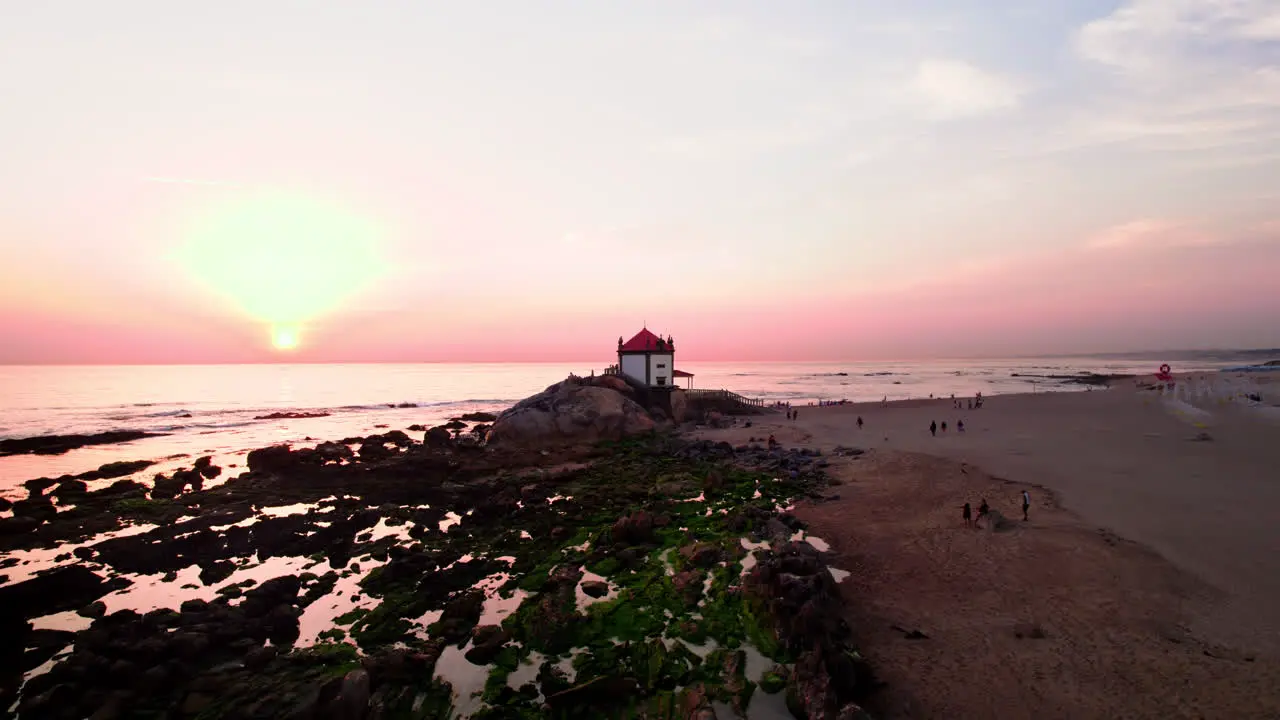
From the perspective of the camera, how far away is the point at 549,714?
36.2ft

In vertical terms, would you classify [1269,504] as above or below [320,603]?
above

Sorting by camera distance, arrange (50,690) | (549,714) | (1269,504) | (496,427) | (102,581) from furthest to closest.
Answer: (496,427) < (1269,504) < (102,581) < (50,690) < (549,714)

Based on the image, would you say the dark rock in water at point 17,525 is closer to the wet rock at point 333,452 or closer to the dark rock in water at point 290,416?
the wet rock at point 333,452

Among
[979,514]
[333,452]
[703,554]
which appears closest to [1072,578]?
[979,514]

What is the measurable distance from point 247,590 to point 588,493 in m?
15.5

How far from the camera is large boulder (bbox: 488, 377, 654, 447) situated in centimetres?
4616

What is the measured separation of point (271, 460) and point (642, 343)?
109 feet

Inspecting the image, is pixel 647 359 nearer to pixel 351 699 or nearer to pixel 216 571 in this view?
pixel 216 571

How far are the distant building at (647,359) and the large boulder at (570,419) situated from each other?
5242 millimetres

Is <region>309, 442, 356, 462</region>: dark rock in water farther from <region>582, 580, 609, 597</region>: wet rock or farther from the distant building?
<region>582, 580, 609, 597</region>: wet rock

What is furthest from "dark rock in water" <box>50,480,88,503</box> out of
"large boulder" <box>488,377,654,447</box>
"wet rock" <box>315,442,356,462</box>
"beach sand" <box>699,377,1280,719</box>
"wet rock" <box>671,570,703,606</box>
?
"beach sand" <box>699,377,1280,719</box>

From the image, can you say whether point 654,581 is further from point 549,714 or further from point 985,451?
point 985,451

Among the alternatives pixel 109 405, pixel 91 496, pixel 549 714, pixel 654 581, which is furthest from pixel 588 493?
pixel 109 405

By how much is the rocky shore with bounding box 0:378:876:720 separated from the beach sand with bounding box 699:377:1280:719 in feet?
6.07
